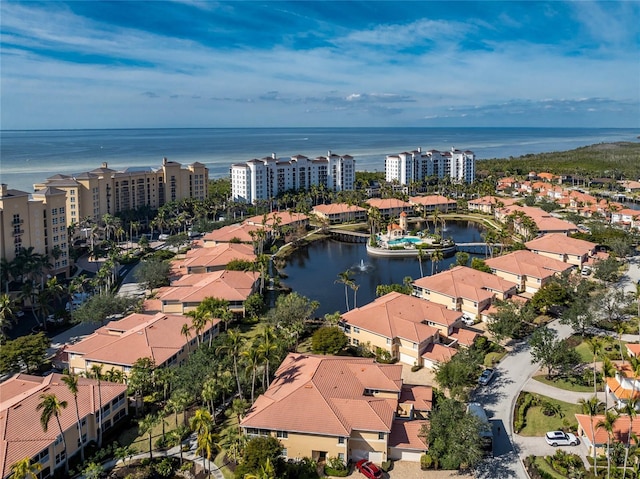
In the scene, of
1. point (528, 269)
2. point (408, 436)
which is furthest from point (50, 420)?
point (528, 269)

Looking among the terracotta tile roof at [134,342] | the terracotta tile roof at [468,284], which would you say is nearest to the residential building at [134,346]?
the terracotta tile roof at [134,342]

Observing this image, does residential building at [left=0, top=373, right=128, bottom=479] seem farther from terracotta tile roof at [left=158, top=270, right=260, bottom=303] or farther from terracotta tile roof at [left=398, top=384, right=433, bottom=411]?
terracotta tile roof at [left=398, top=384, right=433, bottom=411]

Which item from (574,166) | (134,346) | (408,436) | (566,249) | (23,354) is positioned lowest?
(408,436)

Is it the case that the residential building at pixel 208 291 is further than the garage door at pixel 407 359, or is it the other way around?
the residential building at pixel 208 291

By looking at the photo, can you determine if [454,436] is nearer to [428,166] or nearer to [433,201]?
[433,201]

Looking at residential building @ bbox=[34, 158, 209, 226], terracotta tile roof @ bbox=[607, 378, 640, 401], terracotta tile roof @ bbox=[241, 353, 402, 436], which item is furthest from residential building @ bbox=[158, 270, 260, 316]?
residential building @ bbox=[34, 158, 209, 226]

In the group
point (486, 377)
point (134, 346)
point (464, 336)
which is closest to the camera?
point (486, 377)

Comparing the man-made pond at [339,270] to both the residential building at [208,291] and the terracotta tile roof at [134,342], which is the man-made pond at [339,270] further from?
the terracotta tile roof at [134,342]

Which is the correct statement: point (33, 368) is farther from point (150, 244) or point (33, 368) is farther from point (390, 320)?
point (150, 244)
